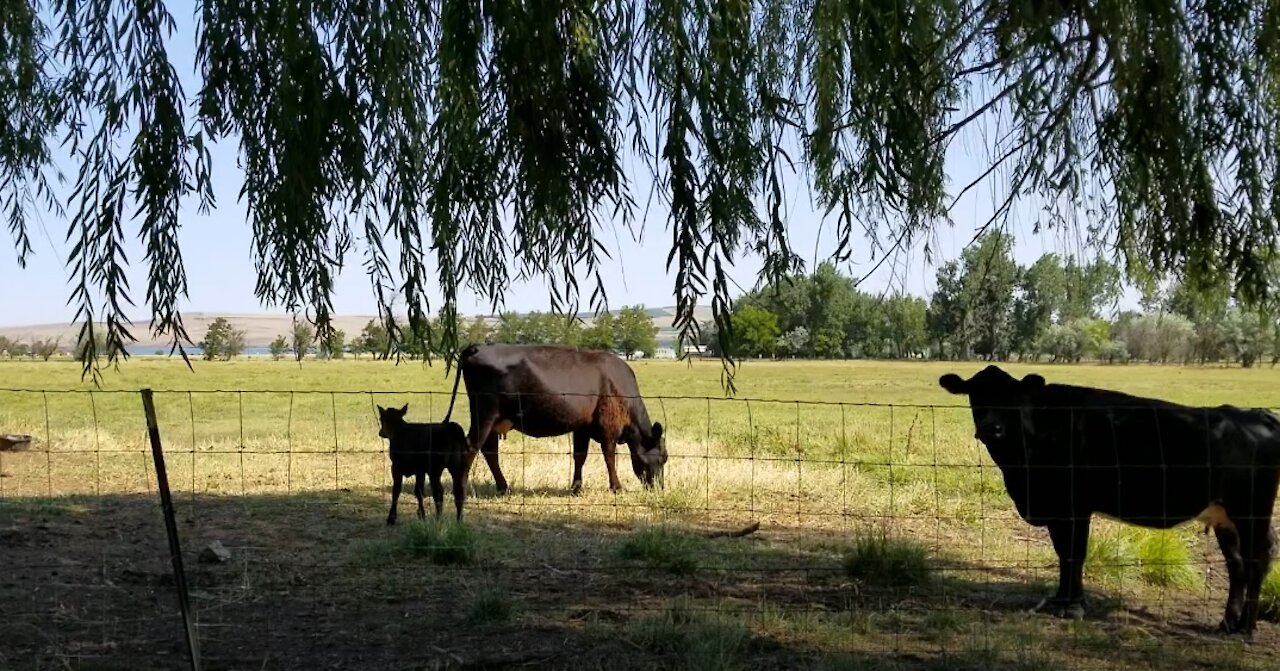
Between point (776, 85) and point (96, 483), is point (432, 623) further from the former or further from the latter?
point (96, 483)

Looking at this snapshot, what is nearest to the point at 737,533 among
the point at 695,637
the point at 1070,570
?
the point at 1070,570

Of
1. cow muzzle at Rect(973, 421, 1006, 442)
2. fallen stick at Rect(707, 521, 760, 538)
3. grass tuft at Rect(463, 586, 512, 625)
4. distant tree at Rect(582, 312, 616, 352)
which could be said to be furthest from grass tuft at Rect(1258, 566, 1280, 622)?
distant tree at Rect(582, 312, 616, 352)

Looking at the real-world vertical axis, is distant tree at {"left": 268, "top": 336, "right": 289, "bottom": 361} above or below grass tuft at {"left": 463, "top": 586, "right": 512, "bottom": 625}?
above

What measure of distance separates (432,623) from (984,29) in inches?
153

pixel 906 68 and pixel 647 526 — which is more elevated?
pixel 906 68

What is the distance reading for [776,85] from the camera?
386 centimetres

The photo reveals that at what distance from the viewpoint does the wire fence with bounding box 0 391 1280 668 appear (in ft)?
16.5

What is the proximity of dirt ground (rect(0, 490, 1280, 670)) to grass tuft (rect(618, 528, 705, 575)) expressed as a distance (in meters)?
0.09

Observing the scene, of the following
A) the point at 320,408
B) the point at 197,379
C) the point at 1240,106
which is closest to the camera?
the point at 1240,106

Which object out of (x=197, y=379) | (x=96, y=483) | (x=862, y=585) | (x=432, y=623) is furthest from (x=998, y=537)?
(x=197, y=379)

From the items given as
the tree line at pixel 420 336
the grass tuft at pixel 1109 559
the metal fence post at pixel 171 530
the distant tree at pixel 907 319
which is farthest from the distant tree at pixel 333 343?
the grass tuft at pixel 1109 559

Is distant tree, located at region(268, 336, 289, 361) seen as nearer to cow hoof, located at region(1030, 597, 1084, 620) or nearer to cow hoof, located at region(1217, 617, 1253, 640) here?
cow hoof, located at region(1030, 597, 1084, 620)

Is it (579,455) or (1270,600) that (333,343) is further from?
(579,455)

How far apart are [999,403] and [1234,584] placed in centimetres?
154
